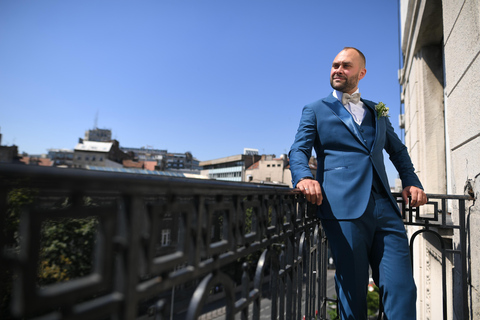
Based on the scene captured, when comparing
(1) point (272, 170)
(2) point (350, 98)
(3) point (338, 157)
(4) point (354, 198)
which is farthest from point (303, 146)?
(1) point (272, 170)

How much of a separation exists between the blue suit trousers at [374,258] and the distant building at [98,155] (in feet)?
249

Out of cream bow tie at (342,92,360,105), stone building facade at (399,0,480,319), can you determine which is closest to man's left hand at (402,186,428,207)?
stone building facade at (399,0,480,319)

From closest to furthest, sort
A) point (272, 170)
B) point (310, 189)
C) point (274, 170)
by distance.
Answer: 1. point (310, 189)
2. point (274, 170)
3. point (272, 170)

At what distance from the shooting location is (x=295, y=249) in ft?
7.14

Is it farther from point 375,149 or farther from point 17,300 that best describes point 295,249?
point 17,300

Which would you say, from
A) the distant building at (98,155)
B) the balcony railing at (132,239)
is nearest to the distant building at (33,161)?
the balcony railing at (132,239)

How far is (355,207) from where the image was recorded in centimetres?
220

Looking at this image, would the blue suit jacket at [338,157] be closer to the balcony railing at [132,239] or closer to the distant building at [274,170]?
the balcony railing at [132,239]

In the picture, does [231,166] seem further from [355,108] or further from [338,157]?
[338,157]

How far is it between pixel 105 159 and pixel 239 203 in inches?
3126

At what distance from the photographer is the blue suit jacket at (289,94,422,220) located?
2234mm

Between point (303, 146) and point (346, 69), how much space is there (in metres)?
0.81

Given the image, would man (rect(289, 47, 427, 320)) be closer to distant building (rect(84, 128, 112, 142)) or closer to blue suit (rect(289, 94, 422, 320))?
blue suit (rect(289, 94, 422, 320))

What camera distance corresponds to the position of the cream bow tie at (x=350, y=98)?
2617 mm
